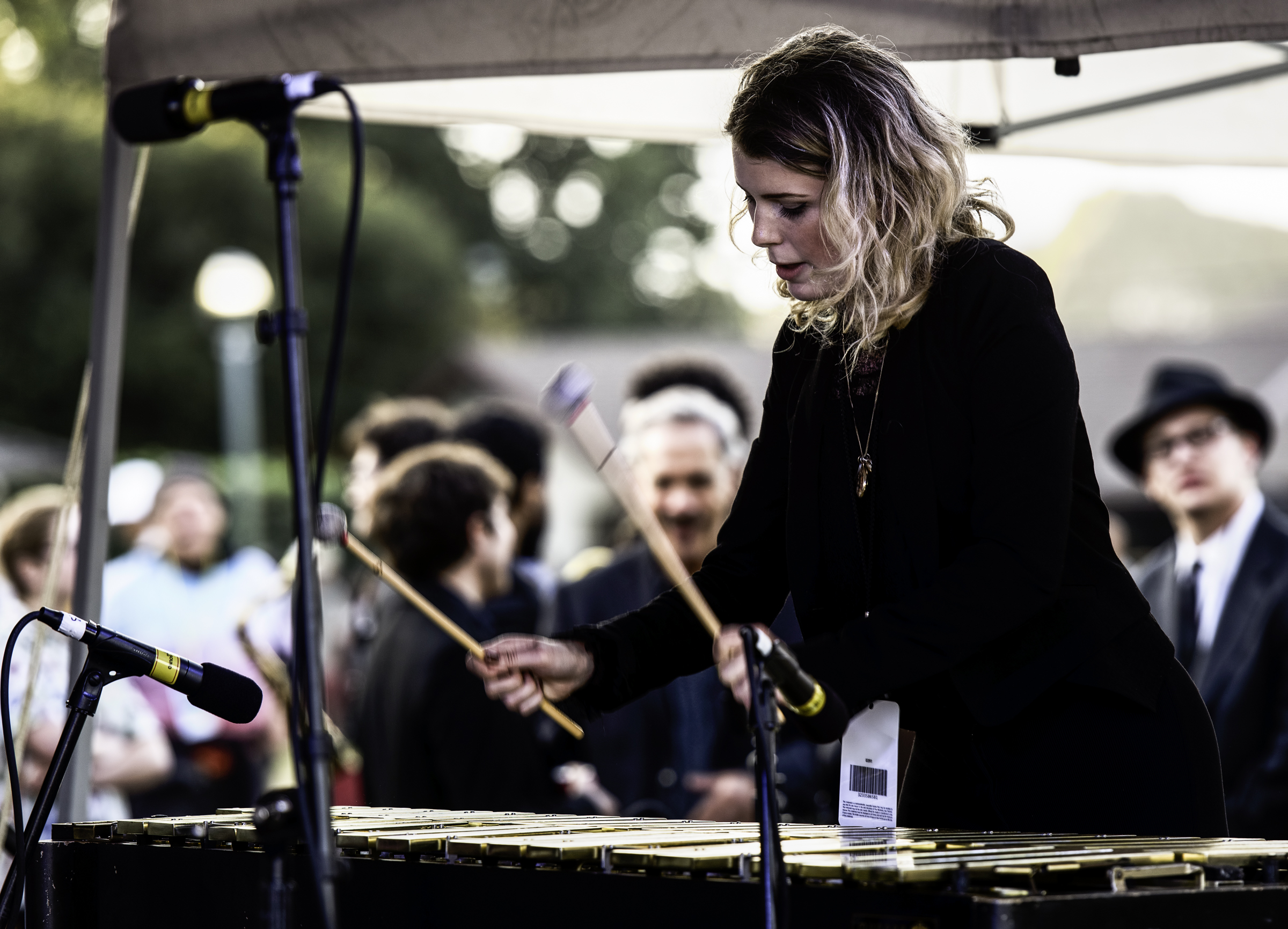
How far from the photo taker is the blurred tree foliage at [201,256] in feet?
101

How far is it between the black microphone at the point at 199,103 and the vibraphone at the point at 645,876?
1.07 m

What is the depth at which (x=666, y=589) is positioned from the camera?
512cm

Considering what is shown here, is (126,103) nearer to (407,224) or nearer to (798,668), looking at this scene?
(798,668)

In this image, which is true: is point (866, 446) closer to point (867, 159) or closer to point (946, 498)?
point (946, 498)

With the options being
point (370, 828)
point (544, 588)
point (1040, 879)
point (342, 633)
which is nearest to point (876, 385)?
point (1040, 879)

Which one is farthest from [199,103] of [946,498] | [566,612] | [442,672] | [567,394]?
[566,612]

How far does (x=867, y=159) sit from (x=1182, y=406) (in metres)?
4.58

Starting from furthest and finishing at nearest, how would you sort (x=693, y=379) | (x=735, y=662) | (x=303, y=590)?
(x=693, y=379) < (x=735, y=662) < (x=303, y=590)

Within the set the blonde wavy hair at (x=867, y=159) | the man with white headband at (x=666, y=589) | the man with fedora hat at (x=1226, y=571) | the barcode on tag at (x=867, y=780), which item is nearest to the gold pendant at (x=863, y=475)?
the blonde wavy hair at (x=867, y=159)

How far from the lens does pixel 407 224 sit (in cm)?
3584

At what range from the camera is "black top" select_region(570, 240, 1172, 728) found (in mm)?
2443

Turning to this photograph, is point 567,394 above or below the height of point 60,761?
above

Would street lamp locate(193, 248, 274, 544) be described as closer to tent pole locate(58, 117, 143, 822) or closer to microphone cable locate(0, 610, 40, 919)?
tent pole locate(58, 117, 143, 822)

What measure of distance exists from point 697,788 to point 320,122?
33.4 meters
